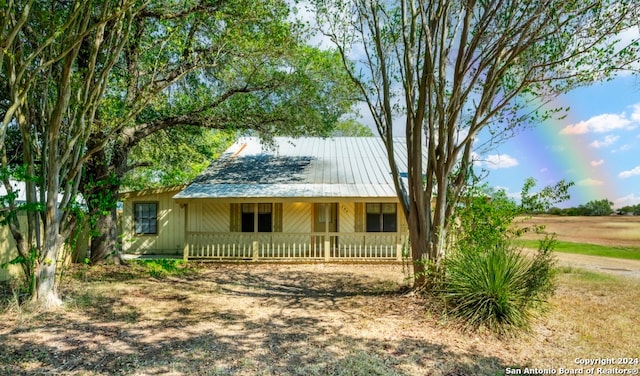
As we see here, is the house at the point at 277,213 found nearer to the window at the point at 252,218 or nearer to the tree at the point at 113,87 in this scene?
the window at the point at 252,218

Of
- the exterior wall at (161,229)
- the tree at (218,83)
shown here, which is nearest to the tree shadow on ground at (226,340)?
the tree at (218,83)

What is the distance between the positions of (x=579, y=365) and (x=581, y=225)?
1293 cm

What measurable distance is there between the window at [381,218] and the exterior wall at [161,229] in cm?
771

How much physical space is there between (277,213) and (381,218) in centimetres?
417

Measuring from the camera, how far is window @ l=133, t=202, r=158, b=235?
15.2 metres

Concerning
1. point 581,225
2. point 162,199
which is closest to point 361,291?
point 162,199

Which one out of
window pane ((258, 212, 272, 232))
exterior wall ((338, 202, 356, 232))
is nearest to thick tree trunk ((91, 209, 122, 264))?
window pane ((258, 212, 272, 232))

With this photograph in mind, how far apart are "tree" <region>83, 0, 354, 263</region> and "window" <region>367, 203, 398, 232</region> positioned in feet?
12.6

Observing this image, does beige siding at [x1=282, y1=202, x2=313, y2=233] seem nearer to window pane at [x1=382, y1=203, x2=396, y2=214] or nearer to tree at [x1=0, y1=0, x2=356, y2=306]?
window pane at [x1=382, y1=203, x2=396, y2=214]

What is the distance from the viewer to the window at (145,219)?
599 inches

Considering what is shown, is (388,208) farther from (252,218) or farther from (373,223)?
(252,218)

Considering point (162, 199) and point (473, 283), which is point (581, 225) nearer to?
point (473, 283)

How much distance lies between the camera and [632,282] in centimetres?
934

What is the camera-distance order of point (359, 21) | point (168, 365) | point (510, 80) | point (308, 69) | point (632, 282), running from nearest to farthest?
point (168, 365), point (510, 80), point (359, 21), point (632, 282), point (308, 69)
